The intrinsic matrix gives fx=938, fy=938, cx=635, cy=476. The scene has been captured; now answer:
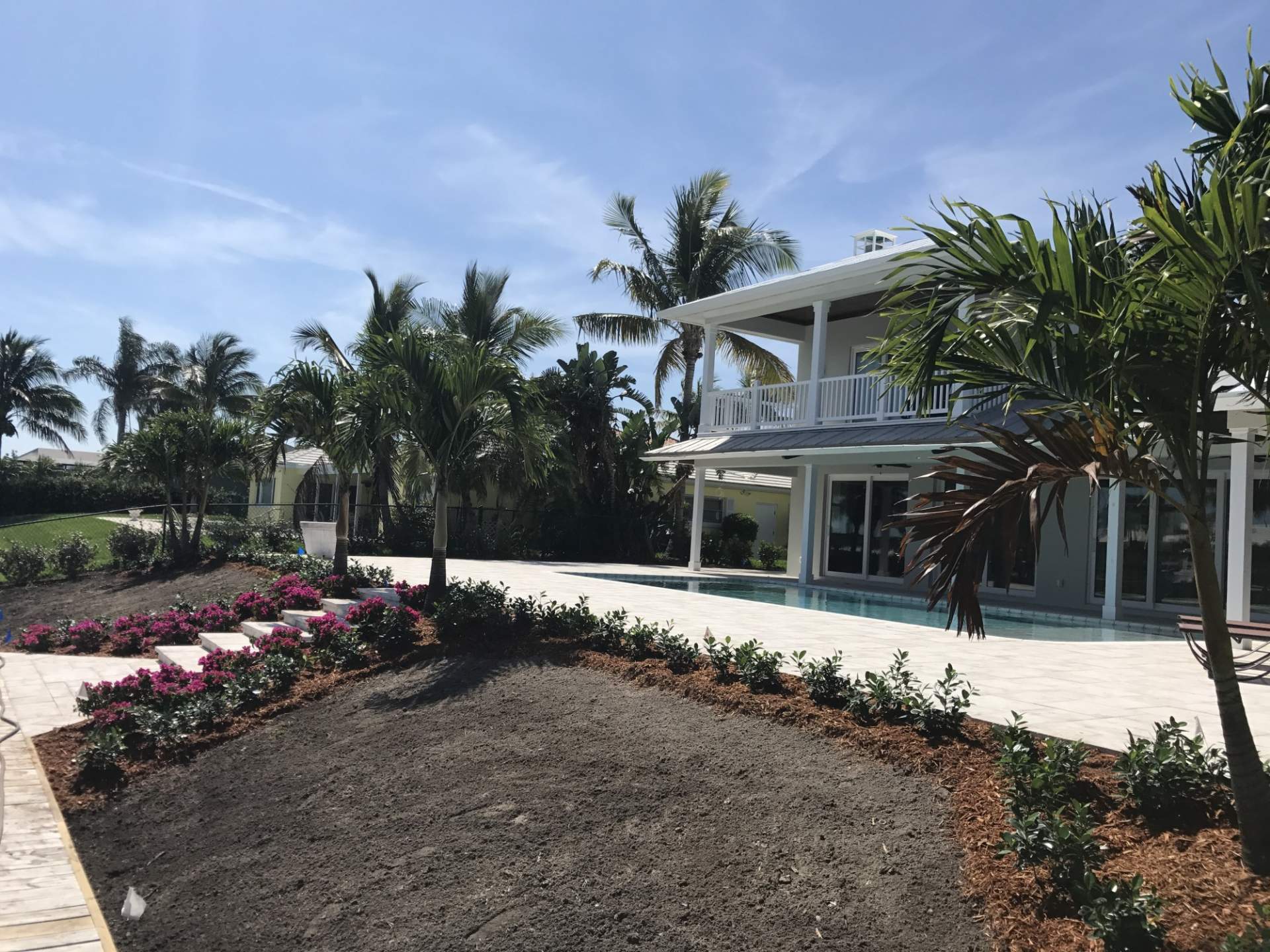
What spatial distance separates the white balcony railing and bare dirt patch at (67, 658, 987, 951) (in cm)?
1160

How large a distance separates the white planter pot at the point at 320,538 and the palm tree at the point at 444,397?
21.8 feet

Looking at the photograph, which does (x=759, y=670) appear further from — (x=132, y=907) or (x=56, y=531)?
(x=56, y=531)

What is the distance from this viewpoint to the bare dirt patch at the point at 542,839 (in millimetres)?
3793

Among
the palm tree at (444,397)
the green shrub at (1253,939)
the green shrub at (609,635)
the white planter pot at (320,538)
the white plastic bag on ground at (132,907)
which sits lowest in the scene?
the white plastic bag on ground at (132,907)

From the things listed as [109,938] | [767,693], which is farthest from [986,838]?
[109,938]

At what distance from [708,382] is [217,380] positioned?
32.6 m

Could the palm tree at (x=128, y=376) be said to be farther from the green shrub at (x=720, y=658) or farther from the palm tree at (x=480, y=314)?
the green shrub at (x=720, y=658)

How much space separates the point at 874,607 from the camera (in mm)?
14258

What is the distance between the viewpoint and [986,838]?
3924 mm

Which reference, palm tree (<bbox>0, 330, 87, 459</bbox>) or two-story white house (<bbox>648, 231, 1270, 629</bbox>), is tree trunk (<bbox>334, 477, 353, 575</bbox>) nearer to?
two-story white house (<bbox>648, 231, 1270, 629</bbox>)

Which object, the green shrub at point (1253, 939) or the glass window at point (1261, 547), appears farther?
the glass window at point (1261, 547)

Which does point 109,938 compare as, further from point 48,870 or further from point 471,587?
point 471,587

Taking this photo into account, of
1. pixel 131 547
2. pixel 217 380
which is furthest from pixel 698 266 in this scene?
pixel 217 380

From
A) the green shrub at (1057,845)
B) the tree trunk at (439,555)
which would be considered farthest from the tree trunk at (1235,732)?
the tree trunk at (439,555)
